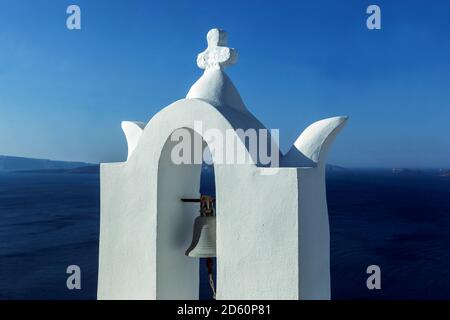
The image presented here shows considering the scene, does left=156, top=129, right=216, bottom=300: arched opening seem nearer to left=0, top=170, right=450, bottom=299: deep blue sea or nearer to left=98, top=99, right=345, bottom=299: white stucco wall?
left=98, top=99, right=345, bottom=299: white stucco wall

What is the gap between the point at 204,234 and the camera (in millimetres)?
4664

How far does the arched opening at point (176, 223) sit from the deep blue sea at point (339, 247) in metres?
20.7

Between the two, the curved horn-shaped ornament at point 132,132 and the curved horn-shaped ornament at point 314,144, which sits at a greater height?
the curved horn-shaped ornament at point 132,132

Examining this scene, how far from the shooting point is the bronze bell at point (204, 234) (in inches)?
180

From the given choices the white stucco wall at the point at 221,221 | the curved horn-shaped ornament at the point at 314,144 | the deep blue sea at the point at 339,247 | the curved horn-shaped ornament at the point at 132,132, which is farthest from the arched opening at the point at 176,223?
the deep blue sea at the point at 339,247

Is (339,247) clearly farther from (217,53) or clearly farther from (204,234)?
(217,53)

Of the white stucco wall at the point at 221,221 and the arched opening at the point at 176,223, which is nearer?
the white stucco wall at the point at 221,221

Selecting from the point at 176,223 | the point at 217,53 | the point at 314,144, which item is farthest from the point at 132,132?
the point at 314,144

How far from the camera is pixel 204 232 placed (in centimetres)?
467

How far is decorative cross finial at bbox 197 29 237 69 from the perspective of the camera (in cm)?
445

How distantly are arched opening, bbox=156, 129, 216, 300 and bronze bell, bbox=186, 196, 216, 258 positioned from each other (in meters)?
0.16

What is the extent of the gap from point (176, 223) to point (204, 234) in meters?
0.31

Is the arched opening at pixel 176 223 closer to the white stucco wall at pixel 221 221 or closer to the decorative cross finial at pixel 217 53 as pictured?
the white stucco wall at pixel 221 221
